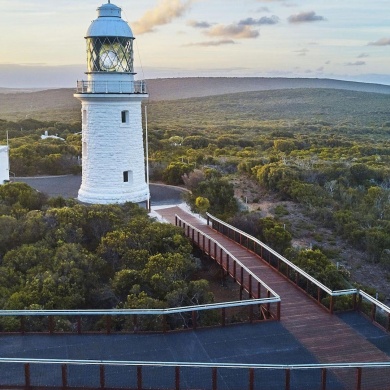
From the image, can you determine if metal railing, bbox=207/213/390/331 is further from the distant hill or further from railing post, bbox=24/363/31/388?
the distant hill

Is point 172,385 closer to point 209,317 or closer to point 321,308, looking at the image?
point 209,317

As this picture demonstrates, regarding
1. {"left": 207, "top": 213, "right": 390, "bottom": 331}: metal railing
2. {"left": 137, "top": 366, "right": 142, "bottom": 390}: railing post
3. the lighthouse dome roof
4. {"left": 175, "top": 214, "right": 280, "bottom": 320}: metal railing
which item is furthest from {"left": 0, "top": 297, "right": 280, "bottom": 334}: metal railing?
the lighthouse dome roof

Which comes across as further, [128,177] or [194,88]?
[194,88]

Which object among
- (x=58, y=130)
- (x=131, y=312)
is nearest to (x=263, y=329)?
(x=131, y=312)

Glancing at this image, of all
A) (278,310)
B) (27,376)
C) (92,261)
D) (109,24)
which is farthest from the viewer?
(109,24)

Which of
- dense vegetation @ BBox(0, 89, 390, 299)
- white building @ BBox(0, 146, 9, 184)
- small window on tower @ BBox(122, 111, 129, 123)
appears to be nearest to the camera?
small window on tower @ BBox(122, 111, 129, 123)

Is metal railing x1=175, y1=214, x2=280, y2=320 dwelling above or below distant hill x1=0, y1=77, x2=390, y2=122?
below

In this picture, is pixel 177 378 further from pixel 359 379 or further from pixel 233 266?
pixel 233 266

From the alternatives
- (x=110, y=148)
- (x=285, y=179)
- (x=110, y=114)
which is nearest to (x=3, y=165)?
(x=110, y=148)
